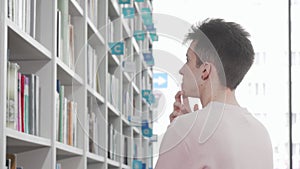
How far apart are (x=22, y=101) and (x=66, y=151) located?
668 mm

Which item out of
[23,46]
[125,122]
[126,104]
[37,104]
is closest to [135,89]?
[126,104]

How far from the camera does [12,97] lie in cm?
190

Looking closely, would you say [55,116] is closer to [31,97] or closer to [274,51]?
[31,97]

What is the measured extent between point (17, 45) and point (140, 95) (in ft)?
10.6

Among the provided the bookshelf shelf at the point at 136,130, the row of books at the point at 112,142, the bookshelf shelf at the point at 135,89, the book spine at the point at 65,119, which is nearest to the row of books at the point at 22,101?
the book spine at the point at 65,119

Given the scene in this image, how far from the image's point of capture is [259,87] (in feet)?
15.9

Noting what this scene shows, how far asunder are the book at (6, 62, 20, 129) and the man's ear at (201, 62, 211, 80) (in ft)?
1.92

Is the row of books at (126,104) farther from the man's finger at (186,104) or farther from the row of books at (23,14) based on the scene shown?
the man's finger at (186,104)

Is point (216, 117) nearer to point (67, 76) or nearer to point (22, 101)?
point (22, 101)

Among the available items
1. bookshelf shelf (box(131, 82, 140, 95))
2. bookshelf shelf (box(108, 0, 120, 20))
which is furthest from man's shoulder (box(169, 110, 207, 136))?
bookshelf shelf (box(131, 82, 140, 95))

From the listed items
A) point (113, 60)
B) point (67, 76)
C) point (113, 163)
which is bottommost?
point (113, 163)

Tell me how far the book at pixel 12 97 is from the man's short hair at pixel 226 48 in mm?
556

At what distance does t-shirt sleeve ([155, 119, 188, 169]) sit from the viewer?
1503mm

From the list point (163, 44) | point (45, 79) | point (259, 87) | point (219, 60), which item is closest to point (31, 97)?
point (45, 79)
